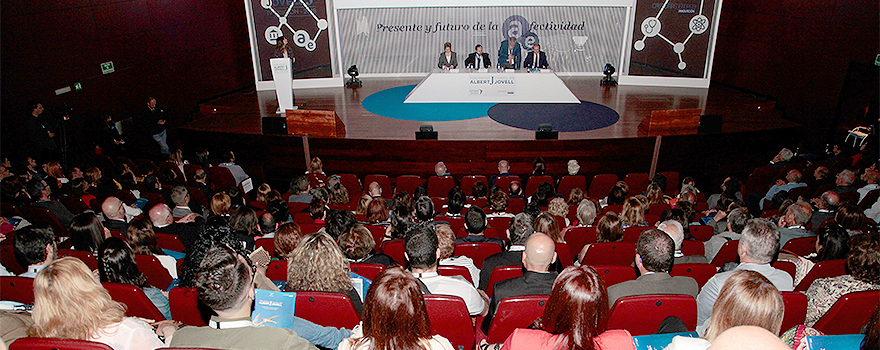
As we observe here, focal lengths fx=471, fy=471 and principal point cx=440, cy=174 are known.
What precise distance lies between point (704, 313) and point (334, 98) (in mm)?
9438

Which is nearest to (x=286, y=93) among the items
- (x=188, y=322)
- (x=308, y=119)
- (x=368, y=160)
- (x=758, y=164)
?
(x=308, y=119)

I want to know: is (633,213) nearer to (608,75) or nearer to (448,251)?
(448,251)

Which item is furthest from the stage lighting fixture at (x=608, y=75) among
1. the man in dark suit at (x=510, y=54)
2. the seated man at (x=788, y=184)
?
the seated man at (x=788, y=184)

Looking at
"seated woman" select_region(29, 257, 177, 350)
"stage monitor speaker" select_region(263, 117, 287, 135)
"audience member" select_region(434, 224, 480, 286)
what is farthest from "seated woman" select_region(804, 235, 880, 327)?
"stage monitor speaker" select_region(263, 117, 287, 135)

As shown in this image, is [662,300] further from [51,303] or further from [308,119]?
[308,119]

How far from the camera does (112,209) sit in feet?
13.7

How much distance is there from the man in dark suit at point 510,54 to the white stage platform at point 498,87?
2.21ft

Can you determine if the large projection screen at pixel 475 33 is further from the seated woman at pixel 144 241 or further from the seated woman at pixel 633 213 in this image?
the seated woman at pixel 144 241

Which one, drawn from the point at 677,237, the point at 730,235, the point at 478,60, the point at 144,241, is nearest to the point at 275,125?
the point at 144,241

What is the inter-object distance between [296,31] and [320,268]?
10177 mm

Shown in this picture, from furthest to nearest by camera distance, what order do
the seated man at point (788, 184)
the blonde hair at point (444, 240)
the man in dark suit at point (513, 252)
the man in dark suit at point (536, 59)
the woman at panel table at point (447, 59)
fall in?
the woman at panel table at point (447, 59)
the man in dark suit at point (536, 59)
the seated man at point (788, 184)
the blonde hair at point (444, 240)
the man in dark suit at point (513, 252)

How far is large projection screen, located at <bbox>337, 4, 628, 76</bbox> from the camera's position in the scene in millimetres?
12352

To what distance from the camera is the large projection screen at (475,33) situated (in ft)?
40.5

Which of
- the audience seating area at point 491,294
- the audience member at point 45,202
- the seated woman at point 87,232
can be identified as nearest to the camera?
the audience seating area at point 491,294
